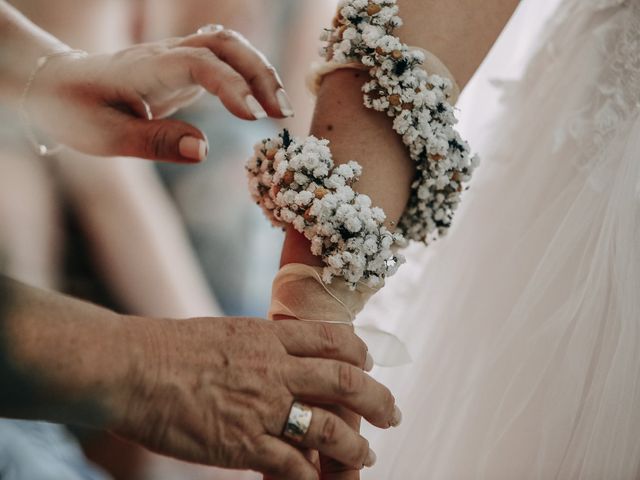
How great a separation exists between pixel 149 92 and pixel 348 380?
61 centimetres

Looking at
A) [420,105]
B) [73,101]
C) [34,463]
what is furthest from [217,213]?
[420,105]

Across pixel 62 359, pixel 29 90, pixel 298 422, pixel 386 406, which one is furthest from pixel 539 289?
pixel 29 90

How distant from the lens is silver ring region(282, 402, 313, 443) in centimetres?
67

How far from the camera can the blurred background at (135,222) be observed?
71.6 inches

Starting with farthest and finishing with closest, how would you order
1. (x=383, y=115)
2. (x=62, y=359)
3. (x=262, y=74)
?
(x=262, y=74)
(x=383, y=115)
(x=62, y=359)

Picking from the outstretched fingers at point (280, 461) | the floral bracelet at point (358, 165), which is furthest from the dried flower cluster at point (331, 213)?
the outstretched fingers at point (280, 461)

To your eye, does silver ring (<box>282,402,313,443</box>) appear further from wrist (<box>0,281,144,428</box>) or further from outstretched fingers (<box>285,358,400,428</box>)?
wrist (<box>0,281,144,428</box>)

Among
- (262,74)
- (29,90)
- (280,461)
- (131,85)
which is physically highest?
(262,74)

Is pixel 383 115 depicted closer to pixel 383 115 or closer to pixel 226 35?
pixel 383 115

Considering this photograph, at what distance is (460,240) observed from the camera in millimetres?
1097

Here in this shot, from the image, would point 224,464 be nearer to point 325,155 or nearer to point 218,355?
point 218,355

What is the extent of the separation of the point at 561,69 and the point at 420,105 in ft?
1.32

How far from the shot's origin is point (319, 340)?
709 millimetres

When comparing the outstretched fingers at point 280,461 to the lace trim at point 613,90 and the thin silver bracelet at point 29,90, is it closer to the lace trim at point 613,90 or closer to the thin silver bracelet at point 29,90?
the lace trim at point 613,90
